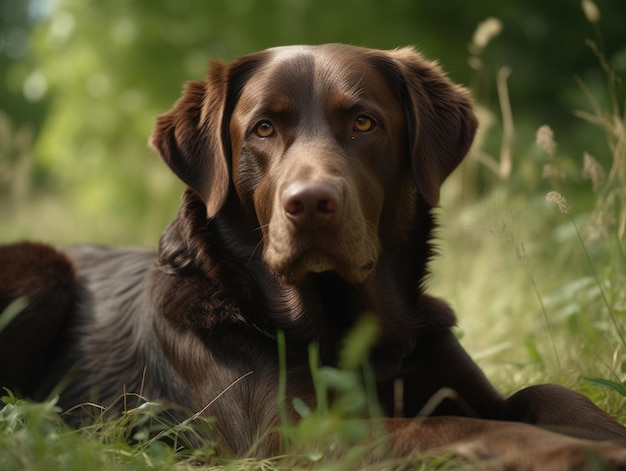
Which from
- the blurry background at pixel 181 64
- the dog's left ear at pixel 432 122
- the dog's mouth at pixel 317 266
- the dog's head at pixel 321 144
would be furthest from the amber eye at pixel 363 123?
the blurry background at pixel 181 64

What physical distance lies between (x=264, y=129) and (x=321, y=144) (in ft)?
1.06

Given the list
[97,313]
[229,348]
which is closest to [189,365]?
[229,348]

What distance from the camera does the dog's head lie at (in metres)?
3.02

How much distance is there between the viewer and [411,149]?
357 centimetres

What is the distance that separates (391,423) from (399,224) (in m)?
1.07

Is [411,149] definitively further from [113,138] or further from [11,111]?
[11,111]

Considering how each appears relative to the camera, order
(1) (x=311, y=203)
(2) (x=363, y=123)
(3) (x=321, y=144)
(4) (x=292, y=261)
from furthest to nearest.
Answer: (2) (x=363, y=123), (3) (x=321, y=144), (4) (x=292, y=261), (1) (x=311, y=203)

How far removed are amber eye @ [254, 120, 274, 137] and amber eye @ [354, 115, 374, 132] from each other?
34 centimetres

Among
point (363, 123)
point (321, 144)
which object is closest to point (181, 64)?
point (363, 123)

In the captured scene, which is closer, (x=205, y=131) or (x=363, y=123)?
(x=363, y=123)

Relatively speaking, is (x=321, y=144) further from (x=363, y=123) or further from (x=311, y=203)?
(x=311, y=203)

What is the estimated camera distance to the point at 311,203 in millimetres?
2867

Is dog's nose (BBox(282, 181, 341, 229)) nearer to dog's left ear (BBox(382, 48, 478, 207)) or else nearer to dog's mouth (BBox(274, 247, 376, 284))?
dog's mouth (BBox(274, 247, 376, 284))

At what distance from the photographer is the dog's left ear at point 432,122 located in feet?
11.6
